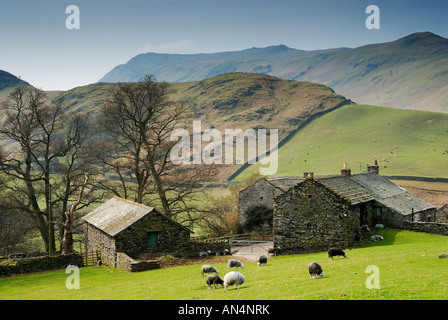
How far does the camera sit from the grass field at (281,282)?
16.2 meters

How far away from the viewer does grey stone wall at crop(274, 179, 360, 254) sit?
1275 inches

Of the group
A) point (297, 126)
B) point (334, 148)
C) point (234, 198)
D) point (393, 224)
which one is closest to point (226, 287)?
point (393, 224)

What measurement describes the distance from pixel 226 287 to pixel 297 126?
171m

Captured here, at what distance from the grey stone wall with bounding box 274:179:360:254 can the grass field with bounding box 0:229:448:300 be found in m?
1.54

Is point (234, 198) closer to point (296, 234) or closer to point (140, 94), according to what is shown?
point (140, 94)

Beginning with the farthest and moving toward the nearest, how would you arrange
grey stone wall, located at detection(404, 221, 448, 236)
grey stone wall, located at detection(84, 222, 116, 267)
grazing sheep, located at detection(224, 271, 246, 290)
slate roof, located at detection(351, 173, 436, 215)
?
slate roof, located at detection(351, 173, 436, 215) → grey stone wall, located at detection(404, 221, 448, 236) → grey stone wall, located at detection(84, 222, 116, 267) → grazing sheep, located at detection(224, 271, 246, 290)

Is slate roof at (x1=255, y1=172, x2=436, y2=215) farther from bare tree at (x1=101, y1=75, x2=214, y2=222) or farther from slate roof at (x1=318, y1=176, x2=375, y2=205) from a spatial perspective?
bare tree at (x1=101, y1=75, x2=214, y2=222)

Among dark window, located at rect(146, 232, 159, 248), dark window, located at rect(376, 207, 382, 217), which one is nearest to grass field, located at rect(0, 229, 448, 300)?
dark window, located at rect(146, 232, 159, 248)

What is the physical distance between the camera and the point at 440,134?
152 metres

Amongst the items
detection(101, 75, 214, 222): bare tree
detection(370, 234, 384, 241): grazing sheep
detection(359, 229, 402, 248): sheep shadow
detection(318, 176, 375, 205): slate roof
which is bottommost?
detection(359, 229, 402, 248): sheep shadow

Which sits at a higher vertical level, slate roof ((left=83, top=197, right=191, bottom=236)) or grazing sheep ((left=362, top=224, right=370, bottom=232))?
slate roof ((left=83, top=197, right=191, bottom=236))

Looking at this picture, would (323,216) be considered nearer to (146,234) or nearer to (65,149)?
(146,234)

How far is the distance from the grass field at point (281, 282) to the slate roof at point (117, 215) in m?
3.74

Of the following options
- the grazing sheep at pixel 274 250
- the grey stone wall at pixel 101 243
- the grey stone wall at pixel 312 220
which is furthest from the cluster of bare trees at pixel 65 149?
the grey stone wall at pixel 312 220
